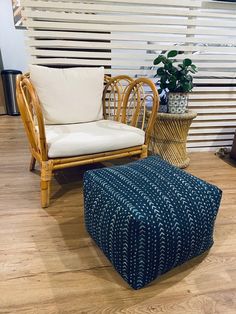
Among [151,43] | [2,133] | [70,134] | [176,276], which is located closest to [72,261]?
[176,276]

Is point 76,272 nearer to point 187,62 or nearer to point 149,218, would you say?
point 149,218

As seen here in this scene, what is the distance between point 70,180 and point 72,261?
2.59ft

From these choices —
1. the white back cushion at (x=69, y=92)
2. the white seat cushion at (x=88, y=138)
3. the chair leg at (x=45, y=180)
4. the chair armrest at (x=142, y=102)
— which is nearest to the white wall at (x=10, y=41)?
the white back cushion at (x=69, y=92)

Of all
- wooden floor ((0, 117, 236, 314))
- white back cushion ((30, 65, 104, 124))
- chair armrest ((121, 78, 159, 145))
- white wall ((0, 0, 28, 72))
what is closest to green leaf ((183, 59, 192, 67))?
chair armrest ((121, 78, 159, 145))

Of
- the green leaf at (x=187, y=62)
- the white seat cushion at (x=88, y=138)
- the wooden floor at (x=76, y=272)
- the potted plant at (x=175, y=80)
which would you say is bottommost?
the wooden floor at (x=76, y=272)

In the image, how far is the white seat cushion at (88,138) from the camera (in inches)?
52.2

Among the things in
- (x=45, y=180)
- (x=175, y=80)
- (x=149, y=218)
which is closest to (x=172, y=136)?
(x=175, y=80)

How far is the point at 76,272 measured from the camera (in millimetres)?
1024

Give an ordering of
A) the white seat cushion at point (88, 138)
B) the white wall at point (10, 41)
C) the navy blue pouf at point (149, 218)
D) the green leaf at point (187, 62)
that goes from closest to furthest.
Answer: the navy blue pouf at point (149, 218), the white seat cushion at point (88, 138), the green leaf at point (187, 62), the white wall at point (10, 41)

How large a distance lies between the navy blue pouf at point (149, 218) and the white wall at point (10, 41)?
3530 millimetres

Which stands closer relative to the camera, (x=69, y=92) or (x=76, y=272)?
(x=76, y=272)

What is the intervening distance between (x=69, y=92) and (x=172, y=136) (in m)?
0.83

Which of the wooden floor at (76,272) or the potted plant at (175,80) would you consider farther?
the potted plant at (175,80)

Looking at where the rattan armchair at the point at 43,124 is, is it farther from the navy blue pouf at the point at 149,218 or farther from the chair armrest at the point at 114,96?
the navy blue pouf at the point at 149,218
